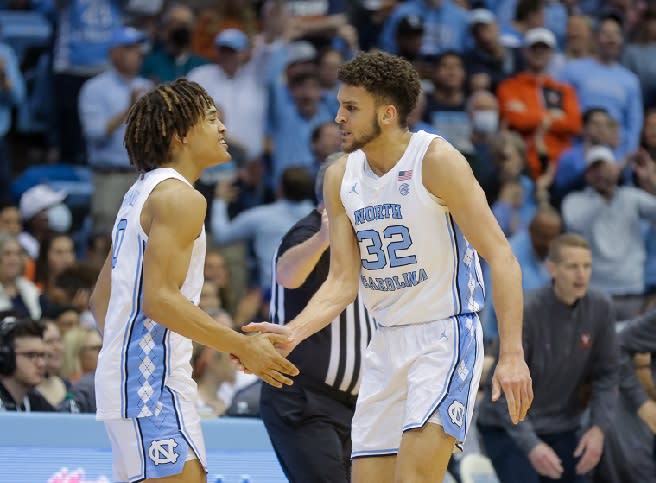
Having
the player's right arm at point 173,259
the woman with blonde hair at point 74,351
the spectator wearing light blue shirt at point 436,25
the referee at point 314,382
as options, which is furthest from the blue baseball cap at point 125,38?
the player's right arm at point 173,259

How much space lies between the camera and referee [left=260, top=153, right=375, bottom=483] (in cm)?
615

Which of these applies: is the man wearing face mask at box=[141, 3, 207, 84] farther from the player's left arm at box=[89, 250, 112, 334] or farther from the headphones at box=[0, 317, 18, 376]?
the player's left arm at box=[89, 250, 112, 334]

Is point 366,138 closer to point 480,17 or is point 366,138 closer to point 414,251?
point 414,251

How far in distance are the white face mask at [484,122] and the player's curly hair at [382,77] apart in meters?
6.53

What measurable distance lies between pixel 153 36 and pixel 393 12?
2.36 metres

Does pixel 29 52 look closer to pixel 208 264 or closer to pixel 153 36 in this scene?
pixel 153 36

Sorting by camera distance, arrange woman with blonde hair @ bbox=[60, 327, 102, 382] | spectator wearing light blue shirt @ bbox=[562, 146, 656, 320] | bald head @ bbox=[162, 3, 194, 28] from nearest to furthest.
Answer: woman with blonde hair @ bbox=[60, 327, 102, 382], spectator wearing light blue shirt @ bbox=[562, 146, 656, 320], bald head @ bbox=[162, 3, 194, 28]

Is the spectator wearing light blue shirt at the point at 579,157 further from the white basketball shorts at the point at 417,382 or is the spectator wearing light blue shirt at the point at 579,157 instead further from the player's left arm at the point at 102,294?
the player's left arm at the point at 102,294

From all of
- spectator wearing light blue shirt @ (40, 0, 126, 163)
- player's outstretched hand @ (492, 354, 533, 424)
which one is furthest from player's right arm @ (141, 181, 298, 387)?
spectator wearing light blue shirt @ (40, 0, 126, 163)

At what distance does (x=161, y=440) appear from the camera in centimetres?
488

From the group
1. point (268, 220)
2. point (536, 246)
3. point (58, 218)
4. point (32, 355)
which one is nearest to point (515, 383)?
point (32, 355)

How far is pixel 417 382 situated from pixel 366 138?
102 centimetres

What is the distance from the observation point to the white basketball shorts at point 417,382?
5.23 meters

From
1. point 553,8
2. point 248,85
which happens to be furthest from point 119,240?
point 553,8
